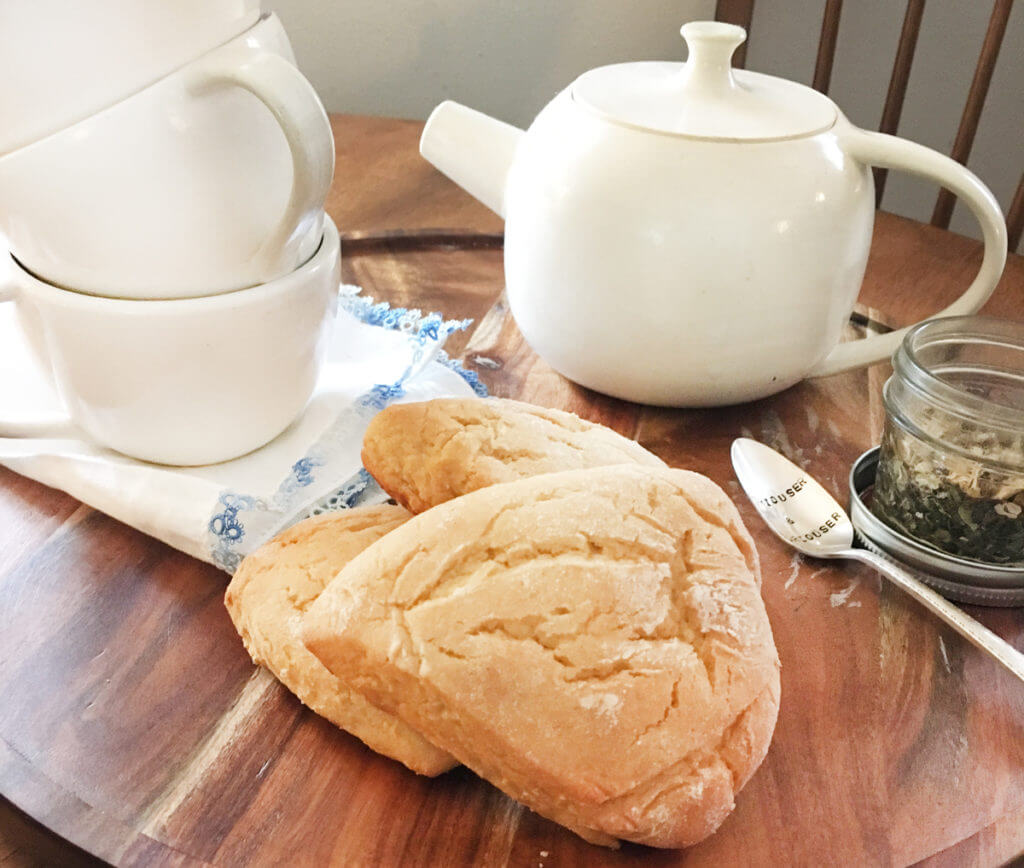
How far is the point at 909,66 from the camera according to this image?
1.03m

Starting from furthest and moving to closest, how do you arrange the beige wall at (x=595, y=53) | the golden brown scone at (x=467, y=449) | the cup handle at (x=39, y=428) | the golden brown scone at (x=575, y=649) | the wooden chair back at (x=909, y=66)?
the beige wall at (x=595, y=53) → the wooden chair back at (x=909, y=66) → the cup handle at (x=39, y=428) → the golden brown scone at (x=467, y=449) → the golden brown scone at (x=575, y=649)

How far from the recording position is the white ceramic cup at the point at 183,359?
18.6 inches

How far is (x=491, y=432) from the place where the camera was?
0.48m

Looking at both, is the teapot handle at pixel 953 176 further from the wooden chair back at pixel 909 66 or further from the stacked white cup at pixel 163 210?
the wooden chair back at pixel 909 66

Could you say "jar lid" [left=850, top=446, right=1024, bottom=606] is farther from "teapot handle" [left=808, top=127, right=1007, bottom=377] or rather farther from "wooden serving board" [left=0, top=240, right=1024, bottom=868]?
"teapot handle" [left=808, top=127, right=1007, bottom=377]

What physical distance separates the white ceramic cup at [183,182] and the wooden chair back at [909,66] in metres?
0.76

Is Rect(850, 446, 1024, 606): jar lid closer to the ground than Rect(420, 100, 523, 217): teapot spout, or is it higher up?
closer to the ground

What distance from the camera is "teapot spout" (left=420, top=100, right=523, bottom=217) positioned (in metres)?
0.66

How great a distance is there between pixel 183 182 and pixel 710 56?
1.06 ft

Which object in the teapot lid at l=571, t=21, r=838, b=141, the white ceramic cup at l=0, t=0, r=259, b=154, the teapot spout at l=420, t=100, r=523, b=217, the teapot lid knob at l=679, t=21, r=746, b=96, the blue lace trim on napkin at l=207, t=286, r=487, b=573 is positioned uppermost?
the white ceramic cup at l=0, t=0, r=259, b=154

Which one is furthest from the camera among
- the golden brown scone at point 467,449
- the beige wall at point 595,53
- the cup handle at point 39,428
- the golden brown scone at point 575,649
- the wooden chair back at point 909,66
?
the beige wall at point 595,53

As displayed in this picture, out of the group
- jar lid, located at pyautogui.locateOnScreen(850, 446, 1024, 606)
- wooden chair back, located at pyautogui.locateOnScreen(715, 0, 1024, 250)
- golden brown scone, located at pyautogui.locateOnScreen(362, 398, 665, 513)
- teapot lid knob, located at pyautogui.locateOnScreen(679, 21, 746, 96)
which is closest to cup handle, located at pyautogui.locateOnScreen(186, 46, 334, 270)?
golden brown scone, located at pyautogui.locateOnScreen(362, 398, 665, 513)

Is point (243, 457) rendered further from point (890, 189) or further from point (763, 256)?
point (890, 189)

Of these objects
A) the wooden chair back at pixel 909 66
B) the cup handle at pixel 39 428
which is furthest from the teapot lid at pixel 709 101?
the wooden chair back at pixel 909 66
